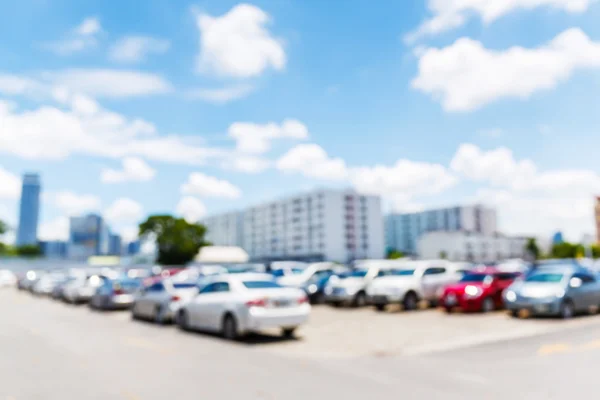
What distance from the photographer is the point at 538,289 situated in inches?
648

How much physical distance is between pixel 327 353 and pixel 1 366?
622cm

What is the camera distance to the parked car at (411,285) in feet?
66.0

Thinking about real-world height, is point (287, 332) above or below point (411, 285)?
below

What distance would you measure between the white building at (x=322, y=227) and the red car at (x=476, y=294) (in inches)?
4188

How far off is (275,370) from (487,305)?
1165cm

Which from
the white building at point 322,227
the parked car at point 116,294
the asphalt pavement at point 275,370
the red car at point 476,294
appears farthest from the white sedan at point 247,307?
the white building at point 322,227

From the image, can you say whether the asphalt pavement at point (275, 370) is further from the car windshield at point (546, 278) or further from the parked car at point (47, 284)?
the parked car at point (47, 284)

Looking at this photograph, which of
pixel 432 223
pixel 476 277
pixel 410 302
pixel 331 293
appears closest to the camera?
pixel 476 277

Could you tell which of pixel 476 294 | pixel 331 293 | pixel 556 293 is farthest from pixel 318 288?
pixel 556 293

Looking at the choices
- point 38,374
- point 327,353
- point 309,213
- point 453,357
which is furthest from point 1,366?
point 309,213

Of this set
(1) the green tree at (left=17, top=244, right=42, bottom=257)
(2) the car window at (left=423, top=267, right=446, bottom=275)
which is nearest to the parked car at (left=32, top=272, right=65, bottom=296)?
(2) the car window at (left=423, top=267, right=446, bottom=275)

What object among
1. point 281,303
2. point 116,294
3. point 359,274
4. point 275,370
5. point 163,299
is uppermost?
point 359,274

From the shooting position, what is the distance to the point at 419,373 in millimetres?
8812

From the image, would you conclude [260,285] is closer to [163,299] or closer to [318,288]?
[163,299]
